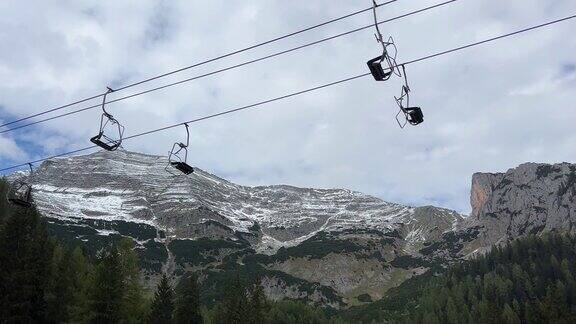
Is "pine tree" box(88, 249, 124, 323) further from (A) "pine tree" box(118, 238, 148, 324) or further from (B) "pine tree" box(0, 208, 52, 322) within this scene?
(B) "pine tree" box(0, 208, 52, 322)

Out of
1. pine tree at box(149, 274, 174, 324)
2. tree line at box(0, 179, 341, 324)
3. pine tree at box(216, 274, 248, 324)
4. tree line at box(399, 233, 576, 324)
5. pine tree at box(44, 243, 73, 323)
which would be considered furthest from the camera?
tree line at box(399, 233, 576, 324)

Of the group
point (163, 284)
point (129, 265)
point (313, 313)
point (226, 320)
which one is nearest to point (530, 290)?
point (313, 313)

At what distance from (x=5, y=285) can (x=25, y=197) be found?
3203 centimetres

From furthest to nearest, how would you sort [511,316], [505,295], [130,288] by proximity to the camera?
1. [505,295]
2. [511,316]
3. [130,288]

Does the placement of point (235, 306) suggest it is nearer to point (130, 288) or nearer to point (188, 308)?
point (188, 308)

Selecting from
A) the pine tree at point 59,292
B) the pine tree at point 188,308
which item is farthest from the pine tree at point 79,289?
the pine tree at point 188,308

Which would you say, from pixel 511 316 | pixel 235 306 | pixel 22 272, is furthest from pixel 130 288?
pixel 511 316

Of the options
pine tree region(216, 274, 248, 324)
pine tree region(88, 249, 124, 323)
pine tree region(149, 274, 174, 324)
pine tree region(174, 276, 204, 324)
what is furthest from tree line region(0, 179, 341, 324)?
pine tree region(216, 274, 248, 324)

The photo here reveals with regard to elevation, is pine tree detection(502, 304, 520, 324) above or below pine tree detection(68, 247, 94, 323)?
below

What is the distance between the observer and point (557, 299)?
119m

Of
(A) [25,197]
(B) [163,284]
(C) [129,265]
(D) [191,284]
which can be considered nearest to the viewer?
(A) [25,197]

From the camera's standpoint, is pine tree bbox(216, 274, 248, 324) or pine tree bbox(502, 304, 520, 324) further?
pine tree bbox(502, 304, 520, 324)

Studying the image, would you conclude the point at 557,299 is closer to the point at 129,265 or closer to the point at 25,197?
the point at 129,265

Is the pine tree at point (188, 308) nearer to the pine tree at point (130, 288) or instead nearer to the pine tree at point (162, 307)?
the pine tree at point (162, 307)
